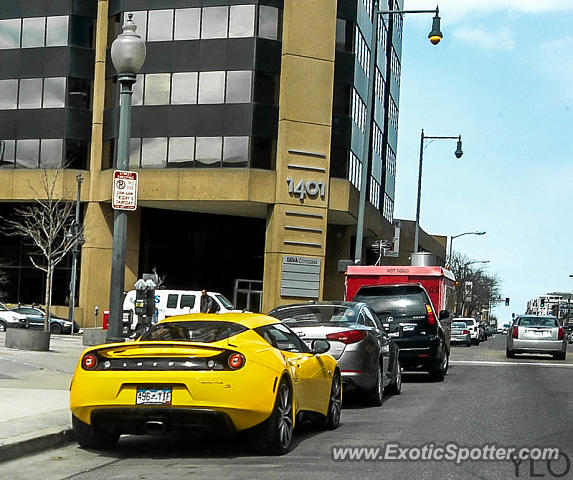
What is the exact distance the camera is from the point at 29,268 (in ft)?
182

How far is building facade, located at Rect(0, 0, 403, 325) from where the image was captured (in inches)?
1885

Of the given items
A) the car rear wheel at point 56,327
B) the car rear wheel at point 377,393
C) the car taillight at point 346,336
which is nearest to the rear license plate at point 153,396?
the car taillight at point 346,336

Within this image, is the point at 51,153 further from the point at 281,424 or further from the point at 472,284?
the point at 472,284

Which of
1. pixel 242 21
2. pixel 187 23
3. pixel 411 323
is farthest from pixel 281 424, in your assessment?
pixel 187 23

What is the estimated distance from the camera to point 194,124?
48344 millimetres

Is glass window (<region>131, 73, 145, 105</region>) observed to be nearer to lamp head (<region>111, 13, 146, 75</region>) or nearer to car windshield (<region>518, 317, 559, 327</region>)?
car windshield (<region>518, 317, 559, 327</region>)

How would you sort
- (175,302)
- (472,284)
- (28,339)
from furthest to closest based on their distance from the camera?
1. (472,284)
2. (175,302)
3. (28,339)

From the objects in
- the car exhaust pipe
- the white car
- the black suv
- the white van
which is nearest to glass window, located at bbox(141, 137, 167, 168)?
the white van

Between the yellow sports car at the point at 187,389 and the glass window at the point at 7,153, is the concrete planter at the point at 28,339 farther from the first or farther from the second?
the glass window at the point at 7,153

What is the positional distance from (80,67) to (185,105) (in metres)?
6.85

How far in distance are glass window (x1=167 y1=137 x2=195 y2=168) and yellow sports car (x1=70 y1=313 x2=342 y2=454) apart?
3904 cm

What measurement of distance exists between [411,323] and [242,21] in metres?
30.9

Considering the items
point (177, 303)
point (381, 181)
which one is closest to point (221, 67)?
point (177, 303)

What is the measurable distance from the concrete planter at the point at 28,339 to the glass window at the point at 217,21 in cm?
2712
